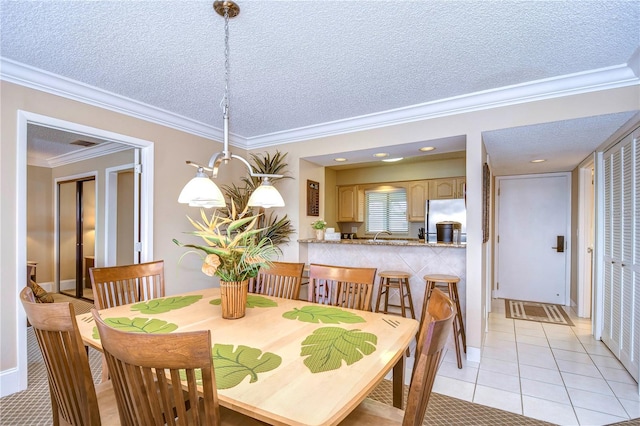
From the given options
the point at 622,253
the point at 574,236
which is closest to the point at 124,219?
the point at 622,253

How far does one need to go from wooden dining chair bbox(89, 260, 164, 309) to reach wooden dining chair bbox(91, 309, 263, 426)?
4.33 ft

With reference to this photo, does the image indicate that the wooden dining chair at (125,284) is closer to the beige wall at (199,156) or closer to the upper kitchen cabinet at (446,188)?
the beige wall at (199,156)

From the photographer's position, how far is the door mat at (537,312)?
4117 millimetres

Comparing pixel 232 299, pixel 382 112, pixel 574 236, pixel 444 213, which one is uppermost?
pixel 382 112

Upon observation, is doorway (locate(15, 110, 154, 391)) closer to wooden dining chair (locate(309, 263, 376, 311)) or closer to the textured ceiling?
the textured ceiling

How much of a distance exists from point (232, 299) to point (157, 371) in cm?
85

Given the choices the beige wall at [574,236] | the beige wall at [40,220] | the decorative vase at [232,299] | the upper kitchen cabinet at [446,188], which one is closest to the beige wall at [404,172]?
the upper kitchen cabinet at [446,188]

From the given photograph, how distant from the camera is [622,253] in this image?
2.78 metres

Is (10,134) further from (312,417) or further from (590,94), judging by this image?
(590,94)

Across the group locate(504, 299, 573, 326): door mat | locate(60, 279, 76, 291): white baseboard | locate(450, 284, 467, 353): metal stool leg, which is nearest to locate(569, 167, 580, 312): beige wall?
locate(504, 299, 573, 326): door mat

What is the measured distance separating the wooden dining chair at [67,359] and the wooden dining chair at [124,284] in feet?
2.65

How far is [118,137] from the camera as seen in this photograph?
2896 millimetres

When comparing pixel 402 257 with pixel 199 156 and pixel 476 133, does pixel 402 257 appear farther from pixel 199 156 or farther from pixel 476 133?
pixel 199 156

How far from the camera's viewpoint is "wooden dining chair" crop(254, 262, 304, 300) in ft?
7.48
